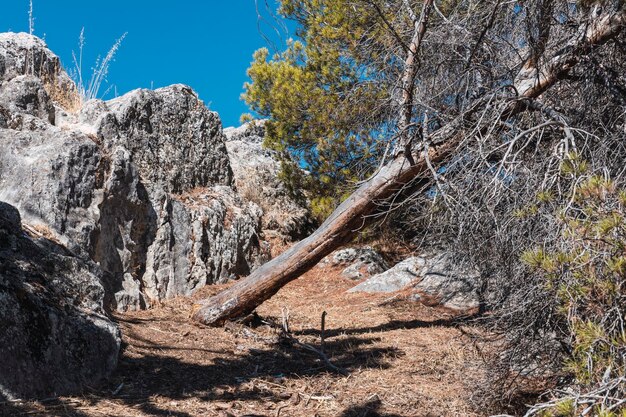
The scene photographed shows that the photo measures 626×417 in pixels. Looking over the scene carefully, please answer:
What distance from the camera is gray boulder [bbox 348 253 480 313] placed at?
8.18m

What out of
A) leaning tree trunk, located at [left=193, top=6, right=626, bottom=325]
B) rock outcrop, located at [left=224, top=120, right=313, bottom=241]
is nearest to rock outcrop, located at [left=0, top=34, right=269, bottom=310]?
rock outcrop, located at [left=224, top=120, right=313, bottom=241]

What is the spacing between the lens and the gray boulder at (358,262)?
10094mm

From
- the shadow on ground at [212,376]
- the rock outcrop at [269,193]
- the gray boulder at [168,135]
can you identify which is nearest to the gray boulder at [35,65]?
the gray boulder at [168,135]

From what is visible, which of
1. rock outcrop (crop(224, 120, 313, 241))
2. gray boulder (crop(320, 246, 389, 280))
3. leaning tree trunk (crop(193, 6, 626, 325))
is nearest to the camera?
leaning tree trunk (crop(193, 6, 626, 325))

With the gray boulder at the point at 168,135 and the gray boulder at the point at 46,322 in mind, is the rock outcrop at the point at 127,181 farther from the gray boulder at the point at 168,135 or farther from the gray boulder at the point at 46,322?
the gray boulder at the point at 46,322

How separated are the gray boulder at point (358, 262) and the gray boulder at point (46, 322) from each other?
517 cm

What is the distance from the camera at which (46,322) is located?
4.57 meters

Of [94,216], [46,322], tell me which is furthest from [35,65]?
[46,322]

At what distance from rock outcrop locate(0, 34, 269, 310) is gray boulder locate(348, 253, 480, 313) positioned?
1990 mm

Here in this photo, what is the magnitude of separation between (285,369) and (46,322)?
2.04 m

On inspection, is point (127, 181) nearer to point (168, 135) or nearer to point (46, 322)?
point (168, 135)

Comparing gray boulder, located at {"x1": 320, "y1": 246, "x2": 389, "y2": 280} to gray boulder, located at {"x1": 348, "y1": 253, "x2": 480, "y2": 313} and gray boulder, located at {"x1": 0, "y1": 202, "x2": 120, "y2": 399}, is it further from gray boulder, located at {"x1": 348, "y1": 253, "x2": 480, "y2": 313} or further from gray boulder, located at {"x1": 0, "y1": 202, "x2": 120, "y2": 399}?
gray boulder, located at {"x1": 0, "y1": 202, "x2": 120, "y2": 399}

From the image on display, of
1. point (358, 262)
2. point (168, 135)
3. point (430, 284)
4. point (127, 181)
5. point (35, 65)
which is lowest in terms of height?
point (430, 284)

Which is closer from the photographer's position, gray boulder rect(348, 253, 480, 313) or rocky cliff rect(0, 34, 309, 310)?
rocky cliff rect(0, 34, 309, 310)
